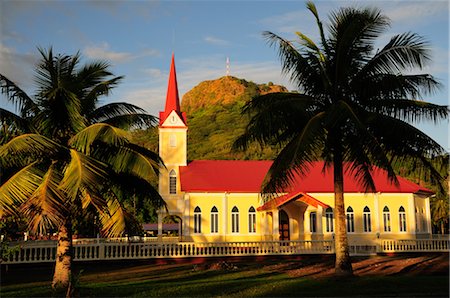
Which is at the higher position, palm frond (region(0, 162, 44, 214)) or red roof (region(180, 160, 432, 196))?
red roof (region(180, 160, 432, 196))

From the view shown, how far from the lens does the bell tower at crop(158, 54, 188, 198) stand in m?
34.8

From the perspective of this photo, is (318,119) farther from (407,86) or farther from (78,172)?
(78,172)

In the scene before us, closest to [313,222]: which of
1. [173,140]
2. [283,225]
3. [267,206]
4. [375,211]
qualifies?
[283,225]

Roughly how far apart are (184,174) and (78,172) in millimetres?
22734

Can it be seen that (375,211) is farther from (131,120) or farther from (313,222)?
(131,120)

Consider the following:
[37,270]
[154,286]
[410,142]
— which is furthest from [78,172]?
[37,270]

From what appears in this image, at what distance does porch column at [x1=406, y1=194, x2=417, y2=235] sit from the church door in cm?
881

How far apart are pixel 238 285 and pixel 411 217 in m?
23.2

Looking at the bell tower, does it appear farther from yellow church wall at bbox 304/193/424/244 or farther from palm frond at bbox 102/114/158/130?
palm frond at bbox 102/114/158/130

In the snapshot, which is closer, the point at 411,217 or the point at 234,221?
the point at 234,221

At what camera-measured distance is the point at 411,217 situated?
3409 cm

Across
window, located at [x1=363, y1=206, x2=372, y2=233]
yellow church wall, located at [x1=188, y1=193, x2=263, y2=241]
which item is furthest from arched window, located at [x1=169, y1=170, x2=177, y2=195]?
window, located at [x1=363, y1=206, x2=372, y2=233]

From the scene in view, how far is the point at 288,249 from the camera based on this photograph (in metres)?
27.2

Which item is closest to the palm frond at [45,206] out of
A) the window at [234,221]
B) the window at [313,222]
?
the window at [234,221]
